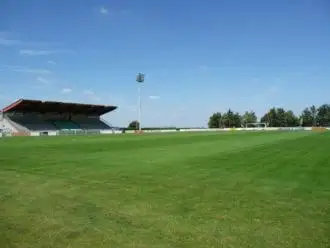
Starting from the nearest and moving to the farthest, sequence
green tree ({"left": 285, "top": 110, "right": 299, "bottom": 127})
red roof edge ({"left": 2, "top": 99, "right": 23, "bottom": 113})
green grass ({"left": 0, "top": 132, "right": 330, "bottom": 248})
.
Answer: green grass ({"left": 0, "top": 132, "right": 330, "bottom": 248})
red roof edge ({"left": 2, "top": 99, "right": 23, "bottom": 113})
green tree ({"left": 285, "top": 110, "right": 299, "bottom": 127})

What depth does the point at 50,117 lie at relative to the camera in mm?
101188

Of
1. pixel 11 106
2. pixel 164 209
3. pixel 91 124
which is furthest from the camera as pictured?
pixel 91 124

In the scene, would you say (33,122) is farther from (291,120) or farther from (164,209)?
(291,120)

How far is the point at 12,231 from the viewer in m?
6.34

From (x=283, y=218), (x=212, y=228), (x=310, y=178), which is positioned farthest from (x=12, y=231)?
(x=310, y=178)

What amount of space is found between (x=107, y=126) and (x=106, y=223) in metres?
110

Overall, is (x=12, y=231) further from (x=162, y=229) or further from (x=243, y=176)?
(x=243, y=176)

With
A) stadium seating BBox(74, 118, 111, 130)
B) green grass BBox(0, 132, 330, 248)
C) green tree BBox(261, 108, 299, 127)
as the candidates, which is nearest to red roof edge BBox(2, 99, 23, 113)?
stadium seating BBox(74, 118, 111, 130)

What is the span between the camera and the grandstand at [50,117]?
85.6 meters

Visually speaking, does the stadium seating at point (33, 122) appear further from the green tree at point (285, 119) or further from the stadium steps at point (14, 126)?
the green tree at point (285, 119)

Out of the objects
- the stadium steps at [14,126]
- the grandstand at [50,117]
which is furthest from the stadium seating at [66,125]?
the stadium steps at [14,126]

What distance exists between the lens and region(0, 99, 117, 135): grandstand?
8556 centimetres

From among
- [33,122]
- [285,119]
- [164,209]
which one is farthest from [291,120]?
[164,209]

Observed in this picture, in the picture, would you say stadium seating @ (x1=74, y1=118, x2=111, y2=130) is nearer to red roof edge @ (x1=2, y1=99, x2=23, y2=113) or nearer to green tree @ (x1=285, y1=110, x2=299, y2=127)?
red roof edge @ (x1=2, y1=99, x2=23, y2=113)
